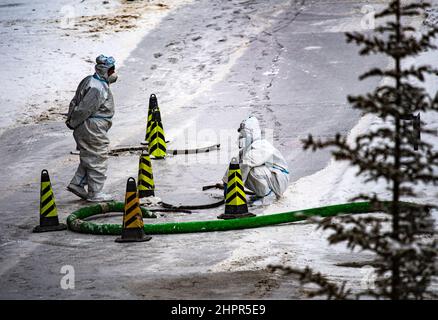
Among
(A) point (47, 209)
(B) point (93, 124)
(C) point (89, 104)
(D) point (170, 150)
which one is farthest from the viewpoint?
(D) point (170, 150)

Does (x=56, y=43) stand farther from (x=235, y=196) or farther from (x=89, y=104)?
(x=235, y=196)

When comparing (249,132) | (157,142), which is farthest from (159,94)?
(249,132)

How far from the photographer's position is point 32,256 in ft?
39.6

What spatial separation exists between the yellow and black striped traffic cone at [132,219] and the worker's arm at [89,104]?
9.47ft

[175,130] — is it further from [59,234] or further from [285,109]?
[59,234]

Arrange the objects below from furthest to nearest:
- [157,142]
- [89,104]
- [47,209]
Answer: [157,142] → [89,104] → [47,209]

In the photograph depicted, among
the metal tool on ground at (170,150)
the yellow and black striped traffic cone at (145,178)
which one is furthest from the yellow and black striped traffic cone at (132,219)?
the metal tool on ground at (170,150)

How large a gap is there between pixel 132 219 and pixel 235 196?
1.74m

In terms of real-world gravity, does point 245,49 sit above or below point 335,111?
above

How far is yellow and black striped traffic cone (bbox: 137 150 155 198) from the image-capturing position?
1505 cm

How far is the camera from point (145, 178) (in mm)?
15109

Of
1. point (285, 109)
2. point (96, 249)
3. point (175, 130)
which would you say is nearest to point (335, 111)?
point (285, 109)

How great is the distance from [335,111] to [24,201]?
770 centimetres

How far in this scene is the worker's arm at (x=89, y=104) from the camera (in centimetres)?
1497
